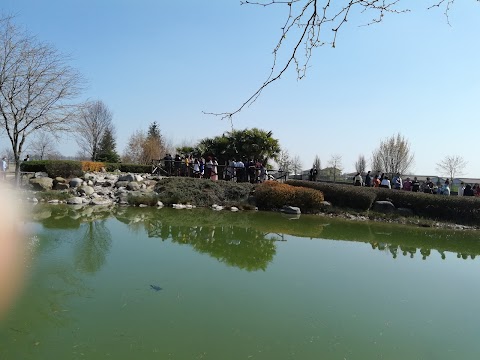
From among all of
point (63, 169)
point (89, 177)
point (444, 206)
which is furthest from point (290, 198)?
point (63, 169)

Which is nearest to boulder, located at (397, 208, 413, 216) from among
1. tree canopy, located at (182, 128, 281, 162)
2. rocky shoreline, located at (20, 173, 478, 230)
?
rocky shoreline, located at (20, 173, 478, 230)

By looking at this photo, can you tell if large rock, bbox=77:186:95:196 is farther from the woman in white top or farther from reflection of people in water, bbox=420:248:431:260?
the woman in white top

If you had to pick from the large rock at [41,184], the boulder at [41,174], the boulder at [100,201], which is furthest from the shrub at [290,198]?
the boulder at [41,174]

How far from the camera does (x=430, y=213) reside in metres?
16.9

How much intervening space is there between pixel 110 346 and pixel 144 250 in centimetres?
421

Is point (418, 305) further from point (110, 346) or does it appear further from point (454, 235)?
point (454, 235)

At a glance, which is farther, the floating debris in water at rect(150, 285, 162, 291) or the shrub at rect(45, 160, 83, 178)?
the shrub at rect(45, 160, 83, 178)

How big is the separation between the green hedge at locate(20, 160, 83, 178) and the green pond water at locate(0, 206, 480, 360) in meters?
8.68

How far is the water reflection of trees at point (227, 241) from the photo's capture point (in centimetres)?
782

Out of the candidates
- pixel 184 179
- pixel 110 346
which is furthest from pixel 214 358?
pixel 184 179

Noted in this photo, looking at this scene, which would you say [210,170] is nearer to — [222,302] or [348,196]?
[348,196]

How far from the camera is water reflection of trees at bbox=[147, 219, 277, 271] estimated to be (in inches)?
308

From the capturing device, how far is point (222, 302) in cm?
522

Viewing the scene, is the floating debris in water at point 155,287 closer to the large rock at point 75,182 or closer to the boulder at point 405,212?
the large rock at point 75,182
